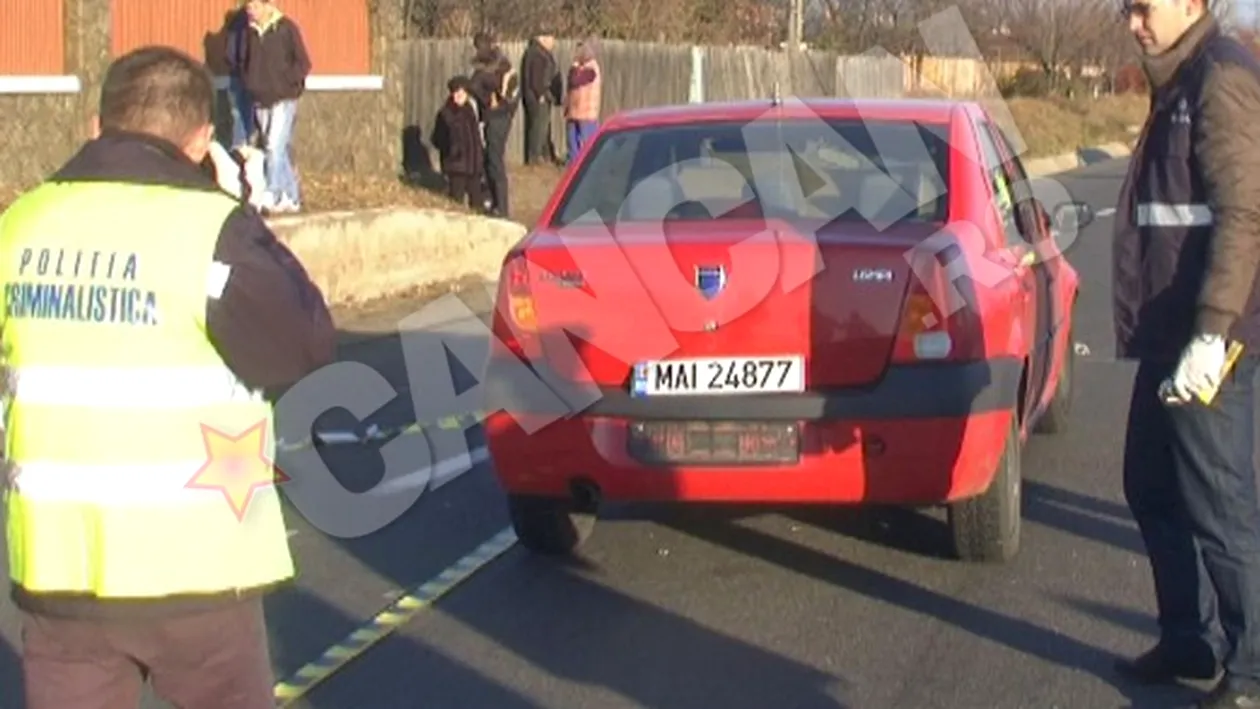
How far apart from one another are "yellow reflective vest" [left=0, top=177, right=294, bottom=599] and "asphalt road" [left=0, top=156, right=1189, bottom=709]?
2.27m

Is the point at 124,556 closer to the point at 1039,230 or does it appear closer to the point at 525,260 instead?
the point at 525,260

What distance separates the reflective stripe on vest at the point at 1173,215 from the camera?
213 inches

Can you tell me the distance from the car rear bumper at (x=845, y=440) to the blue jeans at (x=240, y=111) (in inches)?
429

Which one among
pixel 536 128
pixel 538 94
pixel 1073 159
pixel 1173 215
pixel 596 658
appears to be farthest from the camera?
pixel 1073 159

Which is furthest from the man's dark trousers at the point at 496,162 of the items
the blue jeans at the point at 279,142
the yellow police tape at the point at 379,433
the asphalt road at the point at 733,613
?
the asphalt road at the point at 733,613

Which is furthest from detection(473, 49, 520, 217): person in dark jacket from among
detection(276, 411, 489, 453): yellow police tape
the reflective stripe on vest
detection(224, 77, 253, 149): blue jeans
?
the reflective stripe on vest

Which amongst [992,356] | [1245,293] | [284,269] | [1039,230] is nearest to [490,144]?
[1039,230]

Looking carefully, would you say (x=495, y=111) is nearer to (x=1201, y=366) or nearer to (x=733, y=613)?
(x=733, y=613)

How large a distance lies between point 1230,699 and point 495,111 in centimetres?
1673

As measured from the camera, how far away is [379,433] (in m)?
10.2

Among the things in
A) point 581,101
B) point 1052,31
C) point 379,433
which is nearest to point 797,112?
point 379,433

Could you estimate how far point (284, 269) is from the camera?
3.68 metres

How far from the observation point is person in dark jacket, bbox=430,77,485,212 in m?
21.0

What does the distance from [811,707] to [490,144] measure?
16.1 m
